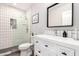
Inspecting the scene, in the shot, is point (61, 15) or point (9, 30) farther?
point (9, 30)

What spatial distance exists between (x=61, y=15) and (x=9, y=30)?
1.56 m

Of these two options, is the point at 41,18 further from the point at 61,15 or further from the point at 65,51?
the point at 65,51

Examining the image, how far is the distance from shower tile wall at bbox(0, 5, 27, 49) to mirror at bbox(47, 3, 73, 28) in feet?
2.83

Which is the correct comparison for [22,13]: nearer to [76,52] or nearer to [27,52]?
[27,52]

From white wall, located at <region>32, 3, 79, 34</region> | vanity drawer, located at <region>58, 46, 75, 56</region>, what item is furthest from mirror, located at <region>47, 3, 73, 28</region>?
vanity drawer, located at <region>58, 46, 75, 56</region>

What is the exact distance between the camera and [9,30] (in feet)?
5.93

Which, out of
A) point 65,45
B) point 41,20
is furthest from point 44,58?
point 41,20

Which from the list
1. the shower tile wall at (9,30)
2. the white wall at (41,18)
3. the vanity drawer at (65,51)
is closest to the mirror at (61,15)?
the white wall at (41,18)

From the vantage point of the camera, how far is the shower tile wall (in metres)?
1.74

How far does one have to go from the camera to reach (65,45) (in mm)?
557

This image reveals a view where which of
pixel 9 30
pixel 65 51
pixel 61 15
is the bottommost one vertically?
pixel 65 51

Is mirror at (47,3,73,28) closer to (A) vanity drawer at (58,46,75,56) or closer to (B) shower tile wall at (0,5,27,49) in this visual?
(A) vanity drawer at (58,46,75,56)

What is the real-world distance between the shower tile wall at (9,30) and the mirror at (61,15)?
0.86 m

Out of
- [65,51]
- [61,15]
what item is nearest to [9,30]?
[61,15]
